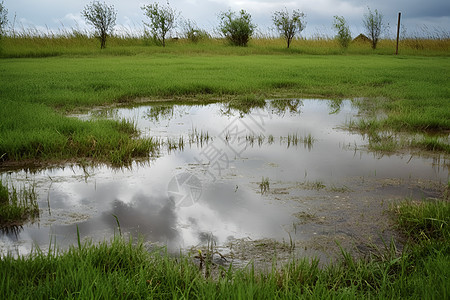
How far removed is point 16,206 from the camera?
3.61 metres

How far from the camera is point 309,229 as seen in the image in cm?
331

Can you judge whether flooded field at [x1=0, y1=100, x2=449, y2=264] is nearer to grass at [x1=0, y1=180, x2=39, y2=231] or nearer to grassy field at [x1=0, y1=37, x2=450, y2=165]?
grass at [x1=0, y1=180, x2=39, y2=231]

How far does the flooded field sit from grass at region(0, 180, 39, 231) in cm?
12

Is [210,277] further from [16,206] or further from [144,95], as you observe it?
[144,95]

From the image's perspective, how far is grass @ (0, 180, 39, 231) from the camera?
3477 mm

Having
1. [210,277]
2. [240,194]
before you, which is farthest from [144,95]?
[210,277]

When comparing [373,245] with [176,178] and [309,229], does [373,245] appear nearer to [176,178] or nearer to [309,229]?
[309,229]

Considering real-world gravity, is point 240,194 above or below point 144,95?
below

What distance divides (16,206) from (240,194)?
6.73ft

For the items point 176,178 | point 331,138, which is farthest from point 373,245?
point 331,138

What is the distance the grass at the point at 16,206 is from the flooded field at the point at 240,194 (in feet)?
0.40

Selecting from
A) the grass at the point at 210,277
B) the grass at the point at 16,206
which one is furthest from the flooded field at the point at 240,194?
the grass at the point at 210,277

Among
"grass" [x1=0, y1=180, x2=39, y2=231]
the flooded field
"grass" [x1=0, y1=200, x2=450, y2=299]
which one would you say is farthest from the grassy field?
"grass" [x1=0, y1=200, x2=450, y2=299]

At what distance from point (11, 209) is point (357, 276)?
288 cm
